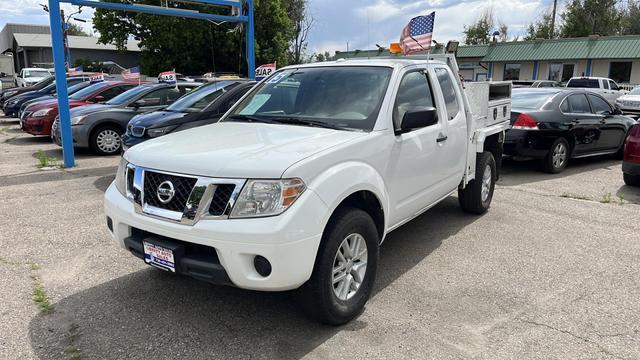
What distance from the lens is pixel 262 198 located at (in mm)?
2945

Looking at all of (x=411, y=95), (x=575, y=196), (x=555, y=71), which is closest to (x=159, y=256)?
(x=411, y=95)

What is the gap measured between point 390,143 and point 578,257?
252 centimetres

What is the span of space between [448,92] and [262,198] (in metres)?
3.01

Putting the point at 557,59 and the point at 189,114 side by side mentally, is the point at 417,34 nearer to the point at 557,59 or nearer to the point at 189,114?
the point at 189,114

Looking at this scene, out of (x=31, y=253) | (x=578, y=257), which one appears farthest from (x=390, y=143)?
(x=31, y=253)

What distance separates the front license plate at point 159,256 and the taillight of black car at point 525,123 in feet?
23.7

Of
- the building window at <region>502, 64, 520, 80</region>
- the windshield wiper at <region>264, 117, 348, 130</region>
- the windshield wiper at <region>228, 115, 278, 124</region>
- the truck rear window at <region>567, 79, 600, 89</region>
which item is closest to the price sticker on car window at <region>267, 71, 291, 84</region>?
the windshield wiper at <region>228, 115, 278, 124</region>

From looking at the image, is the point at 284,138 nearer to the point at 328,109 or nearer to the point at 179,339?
the point at 328,109

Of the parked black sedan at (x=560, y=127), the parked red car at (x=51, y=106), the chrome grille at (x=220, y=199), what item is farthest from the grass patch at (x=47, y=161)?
the parked black sedan at (x=560, y=127)

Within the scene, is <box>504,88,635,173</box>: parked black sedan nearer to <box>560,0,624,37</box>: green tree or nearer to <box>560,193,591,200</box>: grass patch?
<box>560,193,591,200</box>: grass patch

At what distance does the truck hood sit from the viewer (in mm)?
2998

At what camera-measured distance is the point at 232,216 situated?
9.64ft

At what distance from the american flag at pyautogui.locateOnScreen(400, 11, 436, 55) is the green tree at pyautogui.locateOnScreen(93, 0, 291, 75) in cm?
2551

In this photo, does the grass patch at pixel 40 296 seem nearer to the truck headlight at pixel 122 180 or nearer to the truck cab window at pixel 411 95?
the truck headlight at pixel 122 180
